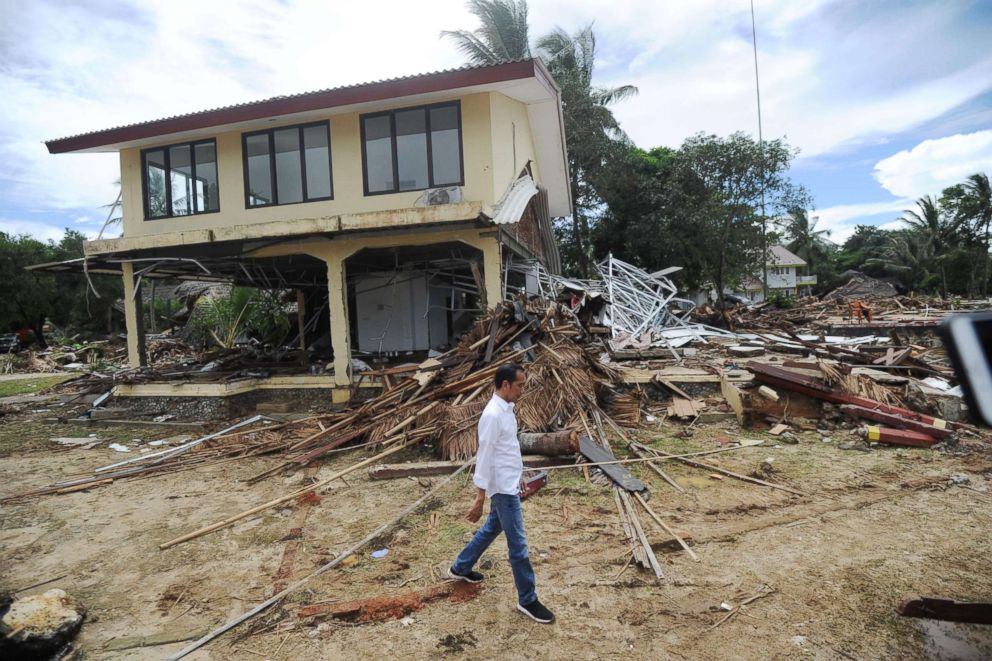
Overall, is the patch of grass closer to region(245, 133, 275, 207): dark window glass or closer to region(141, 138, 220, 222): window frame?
region(141, 138, 220, 222): window frame

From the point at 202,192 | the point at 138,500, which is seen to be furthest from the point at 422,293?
the point at 138,500

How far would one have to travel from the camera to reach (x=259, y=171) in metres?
12.0

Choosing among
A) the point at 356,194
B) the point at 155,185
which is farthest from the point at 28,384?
the point at 356,194

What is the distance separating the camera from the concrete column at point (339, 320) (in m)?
10.8

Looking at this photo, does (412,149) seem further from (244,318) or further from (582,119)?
(582,119)

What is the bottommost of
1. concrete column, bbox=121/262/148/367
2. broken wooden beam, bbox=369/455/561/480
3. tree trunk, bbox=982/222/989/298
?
broken wooden beam, bbox=369/455/561/480

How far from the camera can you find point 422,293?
44.1 ft

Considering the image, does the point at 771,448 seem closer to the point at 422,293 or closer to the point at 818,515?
the point at 818,515

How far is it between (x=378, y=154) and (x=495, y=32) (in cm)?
1696

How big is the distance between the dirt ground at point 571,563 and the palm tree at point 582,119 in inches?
801

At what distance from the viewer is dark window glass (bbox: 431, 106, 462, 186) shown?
10875 millimetres

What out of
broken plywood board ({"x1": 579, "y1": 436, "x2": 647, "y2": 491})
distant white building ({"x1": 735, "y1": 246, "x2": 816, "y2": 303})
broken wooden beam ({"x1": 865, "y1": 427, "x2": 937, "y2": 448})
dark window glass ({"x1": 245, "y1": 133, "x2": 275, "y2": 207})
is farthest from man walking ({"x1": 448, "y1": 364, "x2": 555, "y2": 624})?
distant white building ({"x1": 735, "y1": 246, "x2": 816, "y2": 303})

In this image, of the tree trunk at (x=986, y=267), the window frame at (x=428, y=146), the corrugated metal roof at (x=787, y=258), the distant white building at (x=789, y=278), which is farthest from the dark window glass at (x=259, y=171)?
the corrugated metal roof at (x=787, y=258)

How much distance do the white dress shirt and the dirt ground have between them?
0.87 m
